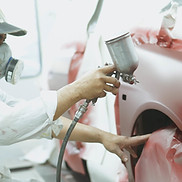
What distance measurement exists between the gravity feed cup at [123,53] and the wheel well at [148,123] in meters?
0.41

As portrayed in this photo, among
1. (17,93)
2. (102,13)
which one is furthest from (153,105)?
(17,93)

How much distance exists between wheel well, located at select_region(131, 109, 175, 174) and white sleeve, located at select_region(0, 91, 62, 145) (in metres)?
0.47

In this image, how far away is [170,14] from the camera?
1.56m

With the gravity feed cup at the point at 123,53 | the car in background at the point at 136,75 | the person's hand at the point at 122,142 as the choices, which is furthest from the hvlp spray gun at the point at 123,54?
the person's hand at the point at 122,142

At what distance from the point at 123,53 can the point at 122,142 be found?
18.9 inches

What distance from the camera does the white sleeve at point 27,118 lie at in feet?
4.67

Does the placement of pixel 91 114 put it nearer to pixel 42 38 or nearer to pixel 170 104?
pixel 170 104

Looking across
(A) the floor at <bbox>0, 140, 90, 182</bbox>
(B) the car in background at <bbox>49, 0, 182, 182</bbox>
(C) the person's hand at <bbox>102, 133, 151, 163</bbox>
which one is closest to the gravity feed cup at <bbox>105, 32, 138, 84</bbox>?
(B) the car in background at <bbox>49, 0, 182, 182</bbox>

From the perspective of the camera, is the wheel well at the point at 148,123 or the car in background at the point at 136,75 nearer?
the car in background at the point at 136,75

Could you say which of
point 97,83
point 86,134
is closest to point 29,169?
point 86,134

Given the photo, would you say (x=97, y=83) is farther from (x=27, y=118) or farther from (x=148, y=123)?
(x=148, y=123)

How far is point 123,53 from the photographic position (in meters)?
1.33

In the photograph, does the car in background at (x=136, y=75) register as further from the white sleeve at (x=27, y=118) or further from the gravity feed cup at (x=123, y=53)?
the white sleeve at (x=27, y=118)

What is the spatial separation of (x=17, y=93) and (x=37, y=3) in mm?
853
